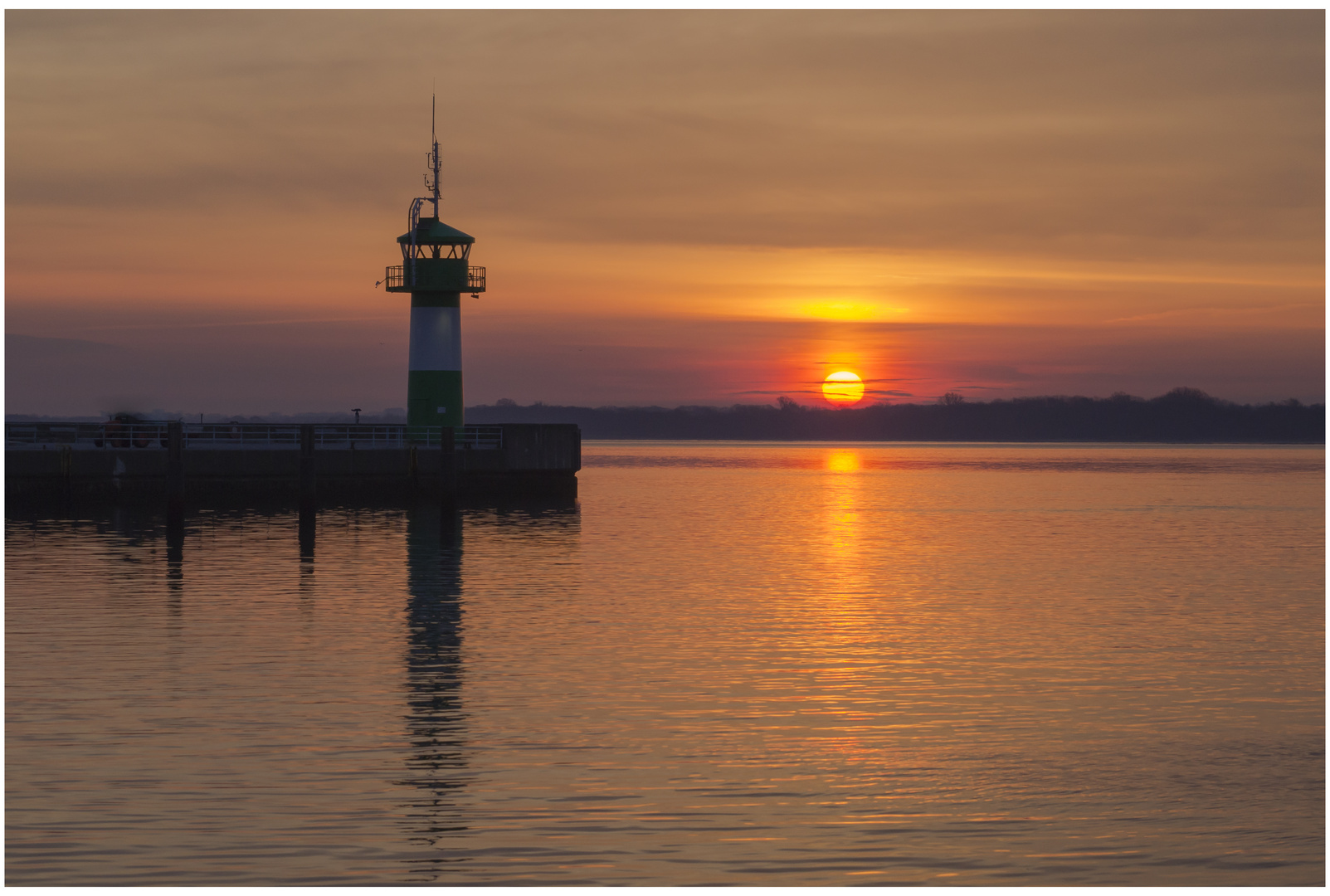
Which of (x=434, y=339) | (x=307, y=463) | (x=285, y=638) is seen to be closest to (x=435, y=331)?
(x=434, y=339)

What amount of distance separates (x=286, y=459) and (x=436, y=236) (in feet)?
40.5

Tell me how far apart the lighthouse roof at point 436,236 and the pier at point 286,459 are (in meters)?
7.80

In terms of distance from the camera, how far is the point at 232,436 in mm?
50062

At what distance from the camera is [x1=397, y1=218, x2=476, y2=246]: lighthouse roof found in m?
55.6

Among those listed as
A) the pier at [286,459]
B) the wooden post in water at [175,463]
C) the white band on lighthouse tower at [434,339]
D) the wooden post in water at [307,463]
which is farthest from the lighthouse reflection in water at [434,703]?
the white band on lighthouse tower at [434,339]

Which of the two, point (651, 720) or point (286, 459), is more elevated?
point (286, 459)

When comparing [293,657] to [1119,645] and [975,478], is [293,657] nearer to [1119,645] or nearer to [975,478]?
[1119,645]

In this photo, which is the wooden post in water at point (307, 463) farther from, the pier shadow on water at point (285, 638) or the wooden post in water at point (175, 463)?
the wooden post in water at point (175, 463)

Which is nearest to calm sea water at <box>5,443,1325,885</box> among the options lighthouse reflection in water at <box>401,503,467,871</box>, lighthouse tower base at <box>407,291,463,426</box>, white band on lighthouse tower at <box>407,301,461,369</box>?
lighthouse reflection in water at <box>401,503,467,871</box>

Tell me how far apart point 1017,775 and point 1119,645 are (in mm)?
9667

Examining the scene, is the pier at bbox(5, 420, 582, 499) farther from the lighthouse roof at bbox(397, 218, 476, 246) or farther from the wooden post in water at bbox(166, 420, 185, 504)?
the lighthouse roof at bbox(397, 218, 476, 246)

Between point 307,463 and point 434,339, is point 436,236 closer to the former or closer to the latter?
point 434,339

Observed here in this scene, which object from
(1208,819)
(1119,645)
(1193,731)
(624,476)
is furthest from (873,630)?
(624,476)

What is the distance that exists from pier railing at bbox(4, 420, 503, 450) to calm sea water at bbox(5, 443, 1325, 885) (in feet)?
35.9
